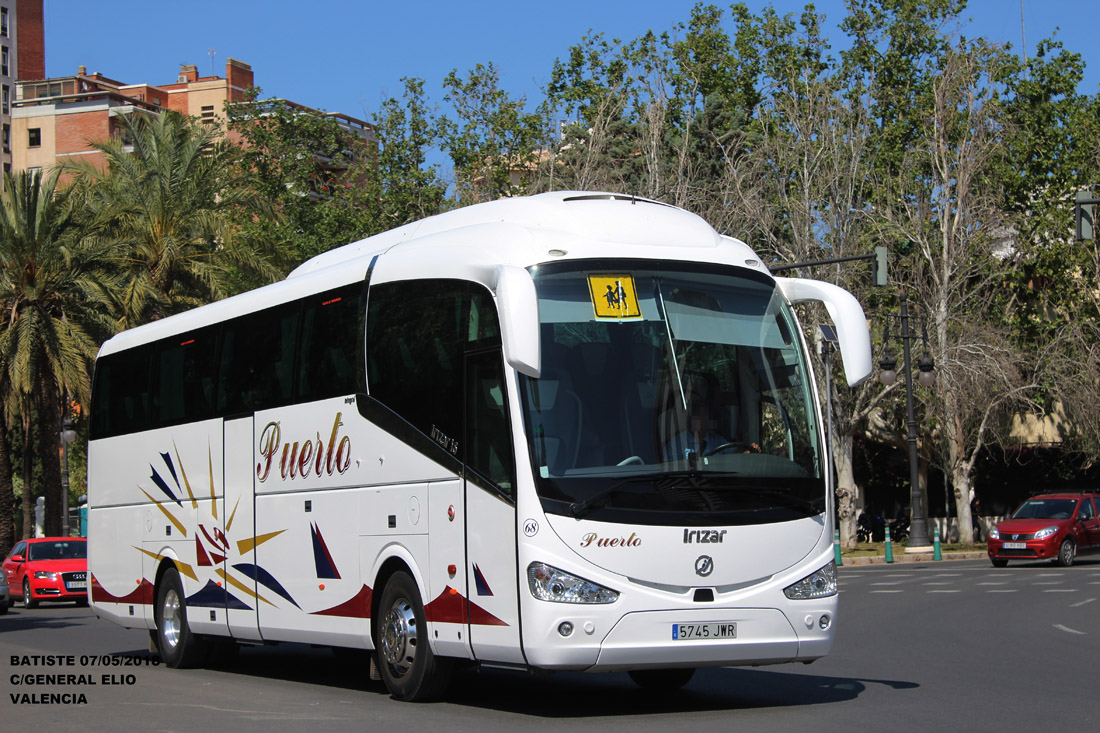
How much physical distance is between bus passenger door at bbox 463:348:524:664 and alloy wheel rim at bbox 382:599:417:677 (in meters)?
0.99

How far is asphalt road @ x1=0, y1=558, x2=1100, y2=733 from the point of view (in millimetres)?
9539

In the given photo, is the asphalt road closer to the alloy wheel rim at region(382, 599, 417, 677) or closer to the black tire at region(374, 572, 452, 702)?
the black tire at region(374, 572, 452, 702)

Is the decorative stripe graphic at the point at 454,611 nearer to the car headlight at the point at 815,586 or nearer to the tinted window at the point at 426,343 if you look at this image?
the tinted window at the point at 426,343

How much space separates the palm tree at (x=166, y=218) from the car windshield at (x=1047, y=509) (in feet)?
63.8

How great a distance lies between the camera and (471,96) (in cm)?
5266

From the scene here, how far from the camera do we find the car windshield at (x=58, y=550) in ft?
103

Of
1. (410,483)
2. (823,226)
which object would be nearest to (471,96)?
(823,226)

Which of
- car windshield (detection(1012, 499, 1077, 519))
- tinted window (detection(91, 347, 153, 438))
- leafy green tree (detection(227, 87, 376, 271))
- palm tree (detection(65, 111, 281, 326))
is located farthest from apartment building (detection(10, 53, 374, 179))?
tinted window (detection(91, 347, 153, 438))

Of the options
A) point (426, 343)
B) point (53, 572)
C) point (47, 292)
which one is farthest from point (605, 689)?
point (47, 292)

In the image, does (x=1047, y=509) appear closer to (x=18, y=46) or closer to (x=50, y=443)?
(x=50, y=443)

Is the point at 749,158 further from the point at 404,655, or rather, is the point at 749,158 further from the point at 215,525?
the point at 404,655

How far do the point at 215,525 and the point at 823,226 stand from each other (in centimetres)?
2970

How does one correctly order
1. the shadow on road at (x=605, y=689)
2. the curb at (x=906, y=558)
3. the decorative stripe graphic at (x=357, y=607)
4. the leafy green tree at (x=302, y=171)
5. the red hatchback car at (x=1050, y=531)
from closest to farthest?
the shadow on road at (x=605, y=689) < the decorative stripe graphic at (x=357, y=607) < the red hatchback car at (x=1050, y=531) < the curb at (x=906, y=558) < the leafy green tree at (x=302, y=171)

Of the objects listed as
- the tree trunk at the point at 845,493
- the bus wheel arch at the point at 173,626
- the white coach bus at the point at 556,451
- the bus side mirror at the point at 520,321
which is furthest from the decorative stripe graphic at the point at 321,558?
the tree trunk at the point at 845,493
